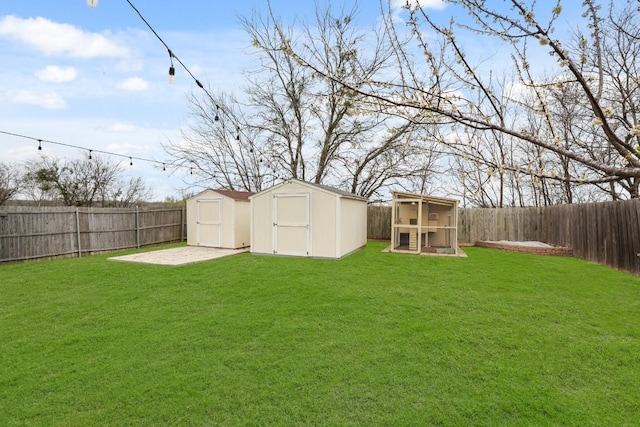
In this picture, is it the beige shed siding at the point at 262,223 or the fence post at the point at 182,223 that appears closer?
the beige shed siding at the point at 262,223

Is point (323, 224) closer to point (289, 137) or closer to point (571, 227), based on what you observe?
point (571, 227)

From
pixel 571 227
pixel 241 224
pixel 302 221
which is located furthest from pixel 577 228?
pixel 241 224

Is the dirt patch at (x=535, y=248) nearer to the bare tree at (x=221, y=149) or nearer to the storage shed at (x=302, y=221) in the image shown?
the storage shed at (x=302, y=221)

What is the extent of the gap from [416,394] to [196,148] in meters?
14.7

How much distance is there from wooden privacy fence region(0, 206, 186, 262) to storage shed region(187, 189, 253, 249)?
5.10 ft

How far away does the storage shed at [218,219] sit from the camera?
10.0 meters

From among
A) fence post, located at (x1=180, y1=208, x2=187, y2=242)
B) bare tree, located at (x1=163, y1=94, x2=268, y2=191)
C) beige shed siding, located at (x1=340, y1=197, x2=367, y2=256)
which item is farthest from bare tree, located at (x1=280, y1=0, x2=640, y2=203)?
bare tree, located at (x1=163, y1=94, x2=268, y2=191)

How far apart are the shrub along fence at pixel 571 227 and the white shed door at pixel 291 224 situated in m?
5.23

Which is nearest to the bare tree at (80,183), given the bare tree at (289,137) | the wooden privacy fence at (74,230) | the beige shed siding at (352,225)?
the bare tree at (289,137)

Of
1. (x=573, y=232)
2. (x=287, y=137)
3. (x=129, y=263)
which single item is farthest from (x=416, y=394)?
(x=287, y=137)

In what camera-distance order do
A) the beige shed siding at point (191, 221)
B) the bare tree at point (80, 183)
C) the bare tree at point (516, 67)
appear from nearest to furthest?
Result: the bare tree at point (516, 67) → the beige shed siding at point (191, 221) → the bare tree at point (80, 183)

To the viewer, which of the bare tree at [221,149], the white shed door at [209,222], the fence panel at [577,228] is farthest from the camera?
the bare tree at [221,149]

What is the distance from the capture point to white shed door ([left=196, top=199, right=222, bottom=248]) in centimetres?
1018

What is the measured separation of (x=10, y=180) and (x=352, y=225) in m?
15.2
